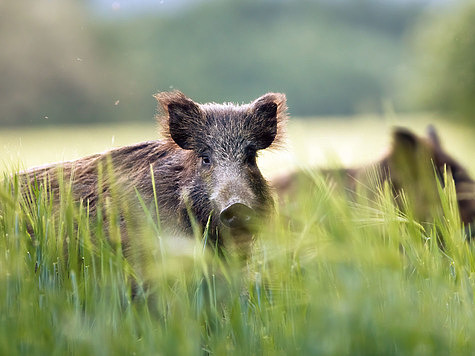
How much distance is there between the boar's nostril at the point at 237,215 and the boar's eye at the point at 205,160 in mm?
508

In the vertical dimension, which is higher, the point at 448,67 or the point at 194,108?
the point at 448,67

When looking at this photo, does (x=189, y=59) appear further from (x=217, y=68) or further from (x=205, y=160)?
(x=205, y=160)

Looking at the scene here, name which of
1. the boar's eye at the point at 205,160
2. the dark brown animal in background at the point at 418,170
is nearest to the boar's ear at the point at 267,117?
the boar's eye at the point at 205,160

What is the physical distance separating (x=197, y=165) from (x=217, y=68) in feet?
170

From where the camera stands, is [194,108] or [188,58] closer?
[194,108]

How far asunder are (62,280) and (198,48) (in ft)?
197

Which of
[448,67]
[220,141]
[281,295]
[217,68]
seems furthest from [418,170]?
[217,68]

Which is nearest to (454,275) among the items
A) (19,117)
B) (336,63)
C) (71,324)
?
(71,324)

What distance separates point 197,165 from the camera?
4023mm

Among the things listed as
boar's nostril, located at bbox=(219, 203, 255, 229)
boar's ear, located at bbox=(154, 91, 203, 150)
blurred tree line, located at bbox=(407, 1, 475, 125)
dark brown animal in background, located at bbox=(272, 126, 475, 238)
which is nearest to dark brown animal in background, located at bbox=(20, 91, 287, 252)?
boar's ear, located at bbox=(154, 91, 203, 150)

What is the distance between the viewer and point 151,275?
3398mm

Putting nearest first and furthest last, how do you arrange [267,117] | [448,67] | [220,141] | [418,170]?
[220,141]
[267,117]
[418,170]
[448,67]

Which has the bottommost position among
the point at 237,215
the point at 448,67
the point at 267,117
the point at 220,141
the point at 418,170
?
the point at 237,215

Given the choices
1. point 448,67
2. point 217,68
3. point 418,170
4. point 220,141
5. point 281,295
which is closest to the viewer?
point 281,295
